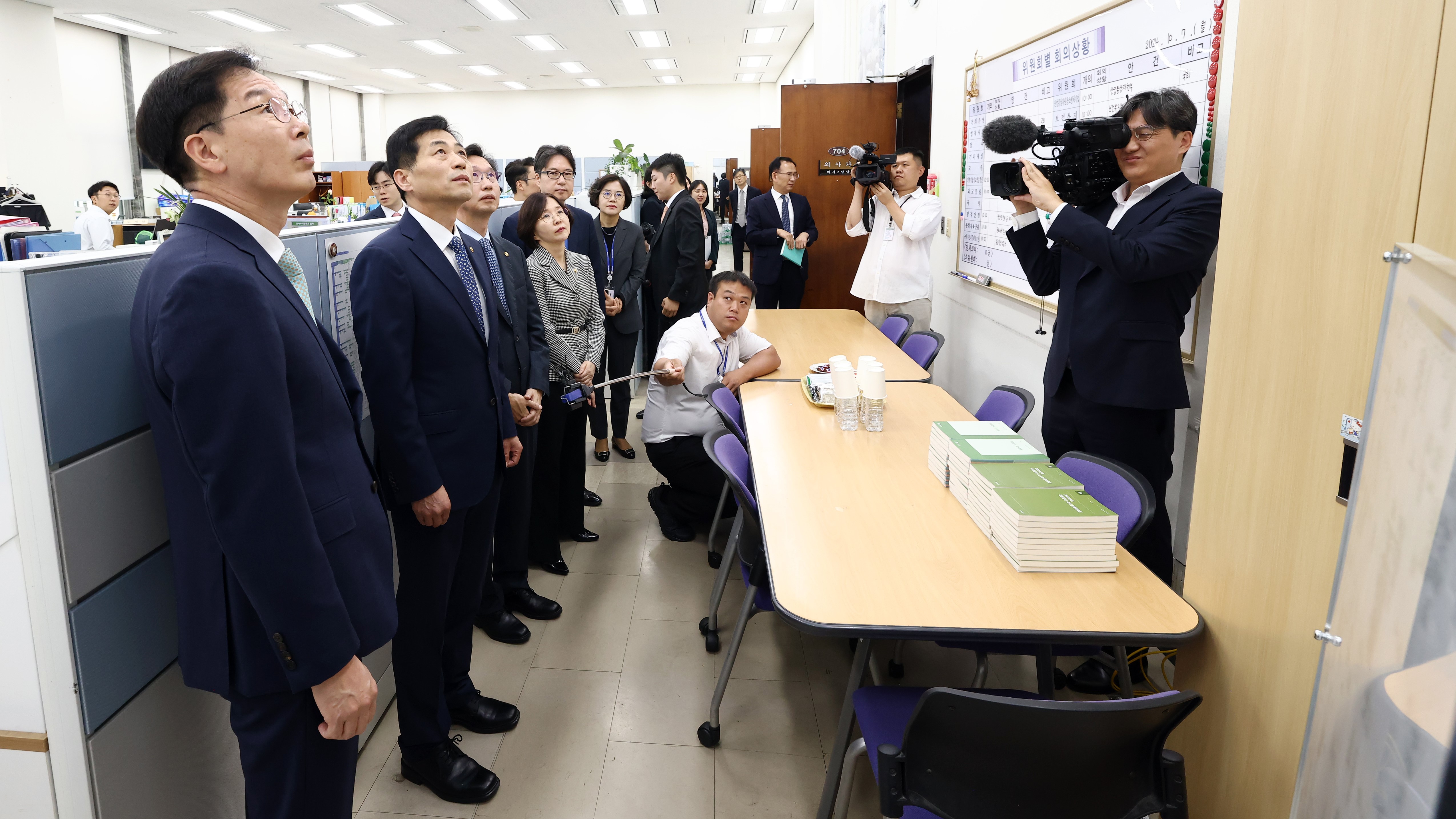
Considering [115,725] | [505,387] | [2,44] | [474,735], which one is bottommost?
[474,735]

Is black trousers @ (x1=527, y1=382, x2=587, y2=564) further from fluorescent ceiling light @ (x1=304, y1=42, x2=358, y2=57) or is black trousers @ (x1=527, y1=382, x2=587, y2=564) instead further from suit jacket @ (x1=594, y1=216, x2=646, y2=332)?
fluorescent ceiling light @ (x1=304, y1=42, x2=358, y2=57)

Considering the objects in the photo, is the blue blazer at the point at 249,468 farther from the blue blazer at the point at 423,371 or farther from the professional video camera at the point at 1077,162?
the professional video camera at the point at 1077,162

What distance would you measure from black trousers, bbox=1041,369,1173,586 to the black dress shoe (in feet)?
5.93

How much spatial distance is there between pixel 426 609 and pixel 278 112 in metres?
1.18

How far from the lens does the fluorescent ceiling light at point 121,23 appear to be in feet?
32.1

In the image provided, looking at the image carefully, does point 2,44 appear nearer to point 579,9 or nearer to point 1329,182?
point 579,9

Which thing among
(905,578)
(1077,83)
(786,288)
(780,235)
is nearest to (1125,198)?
(1077,83)

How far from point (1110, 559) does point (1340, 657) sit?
114 cm

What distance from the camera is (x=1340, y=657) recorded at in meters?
0.56

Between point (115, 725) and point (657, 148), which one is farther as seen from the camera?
point (657, 148)

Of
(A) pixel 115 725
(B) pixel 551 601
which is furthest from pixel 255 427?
(B) pixel 551 601

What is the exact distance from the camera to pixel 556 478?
328cm

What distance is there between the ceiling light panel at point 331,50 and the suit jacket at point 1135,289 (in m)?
12.2

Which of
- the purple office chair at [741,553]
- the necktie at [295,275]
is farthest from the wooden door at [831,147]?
the necktie at [295,275]
